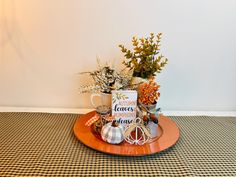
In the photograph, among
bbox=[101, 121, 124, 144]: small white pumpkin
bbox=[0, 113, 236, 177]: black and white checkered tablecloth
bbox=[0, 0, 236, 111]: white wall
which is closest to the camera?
bbox=[0, 113, 236, 177]: black and white checkered tablecloth

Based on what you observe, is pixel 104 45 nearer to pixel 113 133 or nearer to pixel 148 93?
pixel 148 93

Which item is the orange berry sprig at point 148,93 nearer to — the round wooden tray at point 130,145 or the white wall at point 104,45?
the round wooden tray at point 130,145

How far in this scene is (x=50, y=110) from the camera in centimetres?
121

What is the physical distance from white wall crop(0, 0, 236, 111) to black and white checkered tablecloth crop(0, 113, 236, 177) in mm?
224

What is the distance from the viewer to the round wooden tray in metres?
0.83

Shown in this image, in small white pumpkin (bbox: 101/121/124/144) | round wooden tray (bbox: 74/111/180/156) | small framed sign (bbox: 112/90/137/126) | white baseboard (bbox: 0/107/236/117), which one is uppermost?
small framed sign (bbox: 112/90/137/126)

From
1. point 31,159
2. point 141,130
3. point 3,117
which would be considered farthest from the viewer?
point 3,117

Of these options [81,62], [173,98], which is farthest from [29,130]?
[173,98]

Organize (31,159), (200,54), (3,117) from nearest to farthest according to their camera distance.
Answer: (31,159) < (3,117) < (200,54)

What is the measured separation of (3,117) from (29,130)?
20 centimetres

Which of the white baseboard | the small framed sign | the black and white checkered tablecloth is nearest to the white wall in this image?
the white baseboard

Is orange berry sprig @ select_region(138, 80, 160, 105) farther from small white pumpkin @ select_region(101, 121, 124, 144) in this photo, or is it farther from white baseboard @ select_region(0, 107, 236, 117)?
white baseboard @ select_region(0, 107, 236, 117)

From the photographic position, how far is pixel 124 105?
0.94m

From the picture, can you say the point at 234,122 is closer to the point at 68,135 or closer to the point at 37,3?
the point at 68,135
